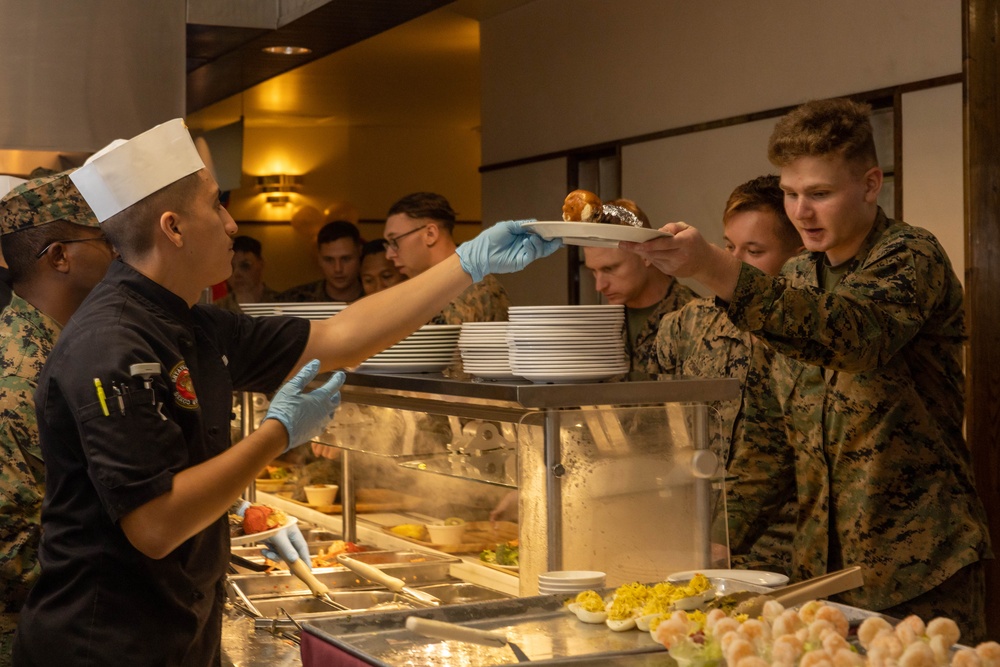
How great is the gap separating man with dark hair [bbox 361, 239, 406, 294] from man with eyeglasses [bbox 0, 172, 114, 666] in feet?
14.1

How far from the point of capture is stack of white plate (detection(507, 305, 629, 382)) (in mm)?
2203

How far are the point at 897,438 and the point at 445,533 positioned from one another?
3.62ft

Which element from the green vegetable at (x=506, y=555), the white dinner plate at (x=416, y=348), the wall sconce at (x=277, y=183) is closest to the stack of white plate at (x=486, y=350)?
the white dinner plate at (x=416, y=348)

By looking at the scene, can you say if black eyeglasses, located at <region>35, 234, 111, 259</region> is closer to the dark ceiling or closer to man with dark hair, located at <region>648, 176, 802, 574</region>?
man with dark hair, located at <region>648, 176, 802, 574</region>

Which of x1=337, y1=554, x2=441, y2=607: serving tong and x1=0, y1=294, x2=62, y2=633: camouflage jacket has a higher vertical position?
x1=0, y1=294, x2=62, y2=633: camouflage jacket

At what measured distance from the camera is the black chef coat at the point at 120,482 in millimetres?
1756

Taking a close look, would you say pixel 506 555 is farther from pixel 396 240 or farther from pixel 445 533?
pixel 396 240

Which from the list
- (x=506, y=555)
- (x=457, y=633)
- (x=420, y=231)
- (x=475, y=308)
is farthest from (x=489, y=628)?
(x=420, y=231)

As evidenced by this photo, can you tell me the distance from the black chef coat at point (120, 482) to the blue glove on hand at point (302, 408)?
0.14 metres

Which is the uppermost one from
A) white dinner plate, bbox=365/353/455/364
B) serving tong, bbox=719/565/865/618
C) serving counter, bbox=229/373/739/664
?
white dinner plate, bbox=365/353/455/364

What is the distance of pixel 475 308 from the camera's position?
4531mm

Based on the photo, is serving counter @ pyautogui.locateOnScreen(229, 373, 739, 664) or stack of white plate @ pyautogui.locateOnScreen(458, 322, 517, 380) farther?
stack of white plate @ pyautogui.locateOnScreen(458, 322, 517, 380)

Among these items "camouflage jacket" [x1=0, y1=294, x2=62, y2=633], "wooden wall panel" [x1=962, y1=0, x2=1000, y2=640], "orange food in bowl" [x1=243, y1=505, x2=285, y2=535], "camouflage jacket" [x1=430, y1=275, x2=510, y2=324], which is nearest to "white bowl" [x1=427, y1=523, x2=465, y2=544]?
"orange food in bowl" [x1=243, y1=505, x2=285, y2=535]

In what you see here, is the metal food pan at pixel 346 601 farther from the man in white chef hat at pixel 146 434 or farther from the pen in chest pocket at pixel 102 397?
the pen in chest pocket at pixel 102 397
